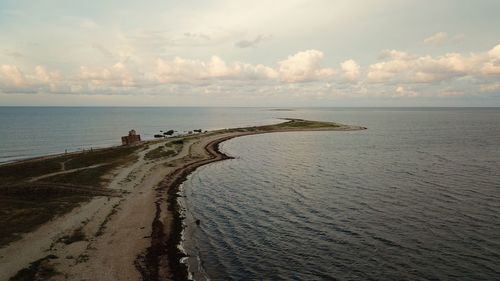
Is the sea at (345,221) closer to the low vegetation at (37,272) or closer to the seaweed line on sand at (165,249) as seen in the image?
the seaweed line on sand at (165,249)

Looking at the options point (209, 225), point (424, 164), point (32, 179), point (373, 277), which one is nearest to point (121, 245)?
point (209, 225)

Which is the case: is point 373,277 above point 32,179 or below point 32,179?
below

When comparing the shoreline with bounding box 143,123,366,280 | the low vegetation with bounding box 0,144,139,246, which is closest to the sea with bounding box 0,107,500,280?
the shoreline with bounding box 143,123,366,280

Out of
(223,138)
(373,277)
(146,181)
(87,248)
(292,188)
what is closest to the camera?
(373,277)

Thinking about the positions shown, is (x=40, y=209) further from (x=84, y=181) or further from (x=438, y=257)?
(x=438, y=257)

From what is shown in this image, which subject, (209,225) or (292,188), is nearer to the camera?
(209,225)

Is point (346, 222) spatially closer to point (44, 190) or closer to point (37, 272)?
point (37, 272)
